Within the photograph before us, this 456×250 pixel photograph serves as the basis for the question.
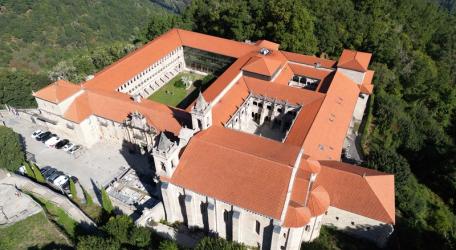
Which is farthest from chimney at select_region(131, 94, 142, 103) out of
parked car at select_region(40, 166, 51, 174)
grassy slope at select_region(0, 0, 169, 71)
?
grassy slope at select_region(0, 0, 169, 71)

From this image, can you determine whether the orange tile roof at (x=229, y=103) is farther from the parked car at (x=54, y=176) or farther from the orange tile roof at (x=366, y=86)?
the parked car at (x=54, y=176)

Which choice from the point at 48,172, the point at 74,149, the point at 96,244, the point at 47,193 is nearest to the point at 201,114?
the point at 96,244

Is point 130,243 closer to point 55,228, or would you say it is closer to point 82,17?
point 55,228

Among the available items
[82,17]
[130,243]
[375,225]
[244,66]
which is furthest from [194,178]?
[82,17]

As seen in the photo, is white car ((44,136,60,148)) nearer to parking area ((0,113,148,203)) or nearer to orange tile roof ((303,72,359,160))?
parking area ((0,113,148,203))

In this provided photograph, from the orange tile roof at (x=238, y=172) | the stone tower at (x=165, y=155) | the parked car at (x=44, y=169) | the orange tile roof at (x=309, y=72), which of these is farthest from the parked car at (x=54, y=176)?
the orange tile roof at (x=309, y=72)
